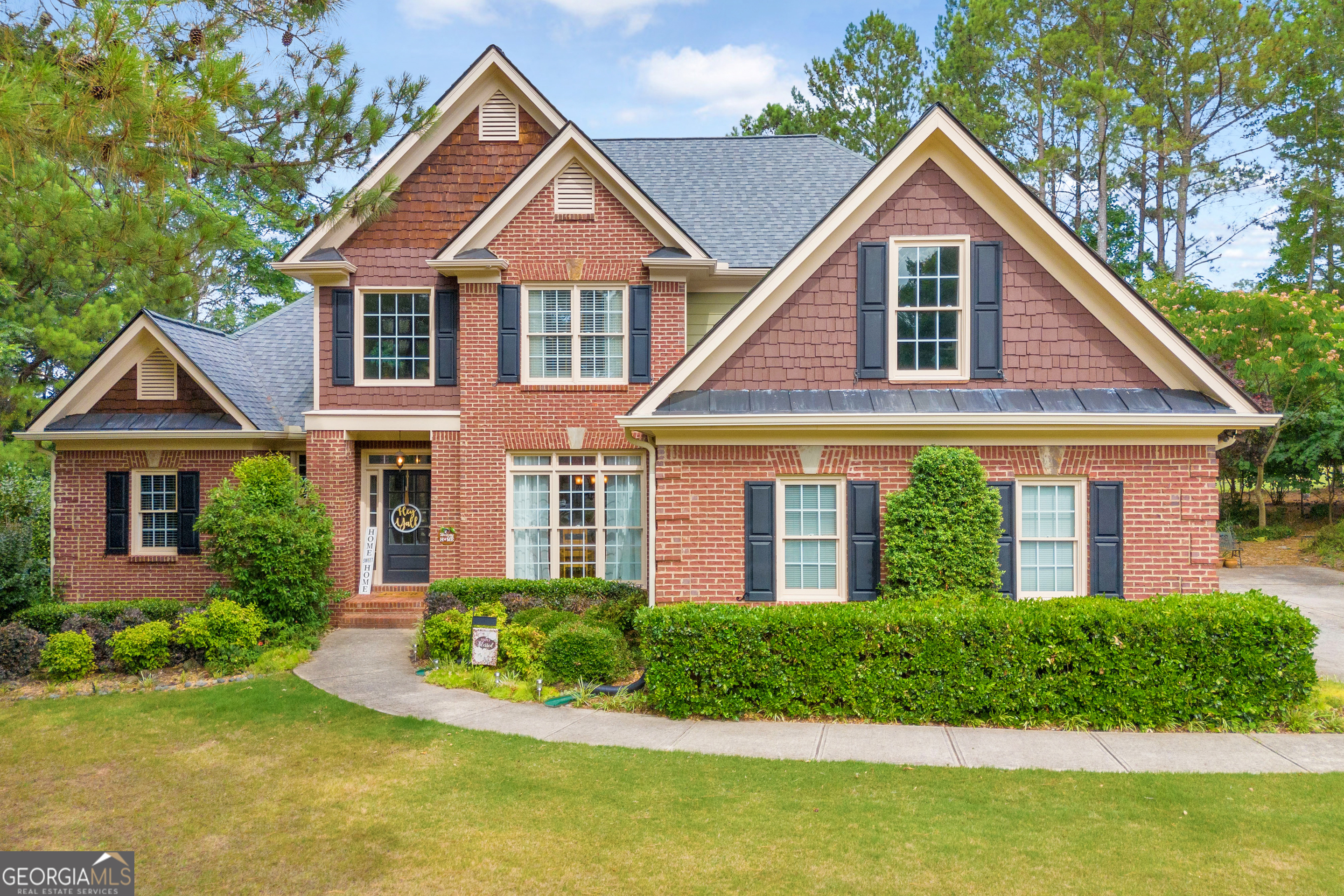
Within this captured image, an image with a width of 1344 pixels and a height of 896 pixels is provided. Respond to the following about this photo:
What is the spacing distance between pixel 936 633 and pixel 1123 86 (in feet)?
87.6

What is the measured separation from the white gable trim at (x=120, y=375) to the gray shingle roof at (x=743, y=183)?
28.0 ft

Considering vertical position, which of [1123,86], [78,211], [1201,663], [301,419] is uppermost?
[1123,86]

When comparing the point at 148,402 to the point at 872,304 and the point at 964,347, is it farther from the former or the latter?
the point at 964,347

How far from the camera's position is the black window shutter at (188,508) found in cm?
1434

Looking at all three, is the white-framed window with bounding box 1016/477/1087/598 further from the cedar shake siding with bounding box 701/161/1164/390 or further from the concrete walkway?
the concrete walkway

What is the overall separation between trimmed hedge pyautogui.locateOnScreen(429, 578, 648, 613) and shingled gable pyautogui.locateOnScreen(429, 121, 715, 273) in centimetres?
542

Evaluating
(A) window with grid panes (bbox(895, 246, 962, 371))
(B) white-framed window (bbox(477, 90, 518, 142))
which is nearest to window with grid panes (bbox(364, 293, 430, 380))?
(B) white-framed window (bbox(477, 90, 518, 142))

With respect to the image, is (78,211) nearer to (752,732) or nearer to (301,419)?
(301,419)

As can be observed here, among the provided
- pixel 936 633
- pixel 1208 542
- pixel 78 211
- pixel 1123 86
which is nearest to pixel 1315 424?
pixel 1123 86

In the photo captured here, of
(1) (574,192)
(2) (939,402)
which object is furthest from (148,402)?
(2) (939,402)

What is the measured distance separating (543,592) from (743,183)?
10126 millimetres

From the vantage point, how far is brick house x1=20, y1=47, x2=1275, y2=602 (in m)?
9.95

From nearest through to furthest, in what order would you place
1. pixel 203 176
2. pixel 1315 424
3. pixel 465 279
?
pixel 203 176
pixel 465 279
pixel 1315 424

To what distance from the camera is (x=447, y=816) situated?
6027 mm
